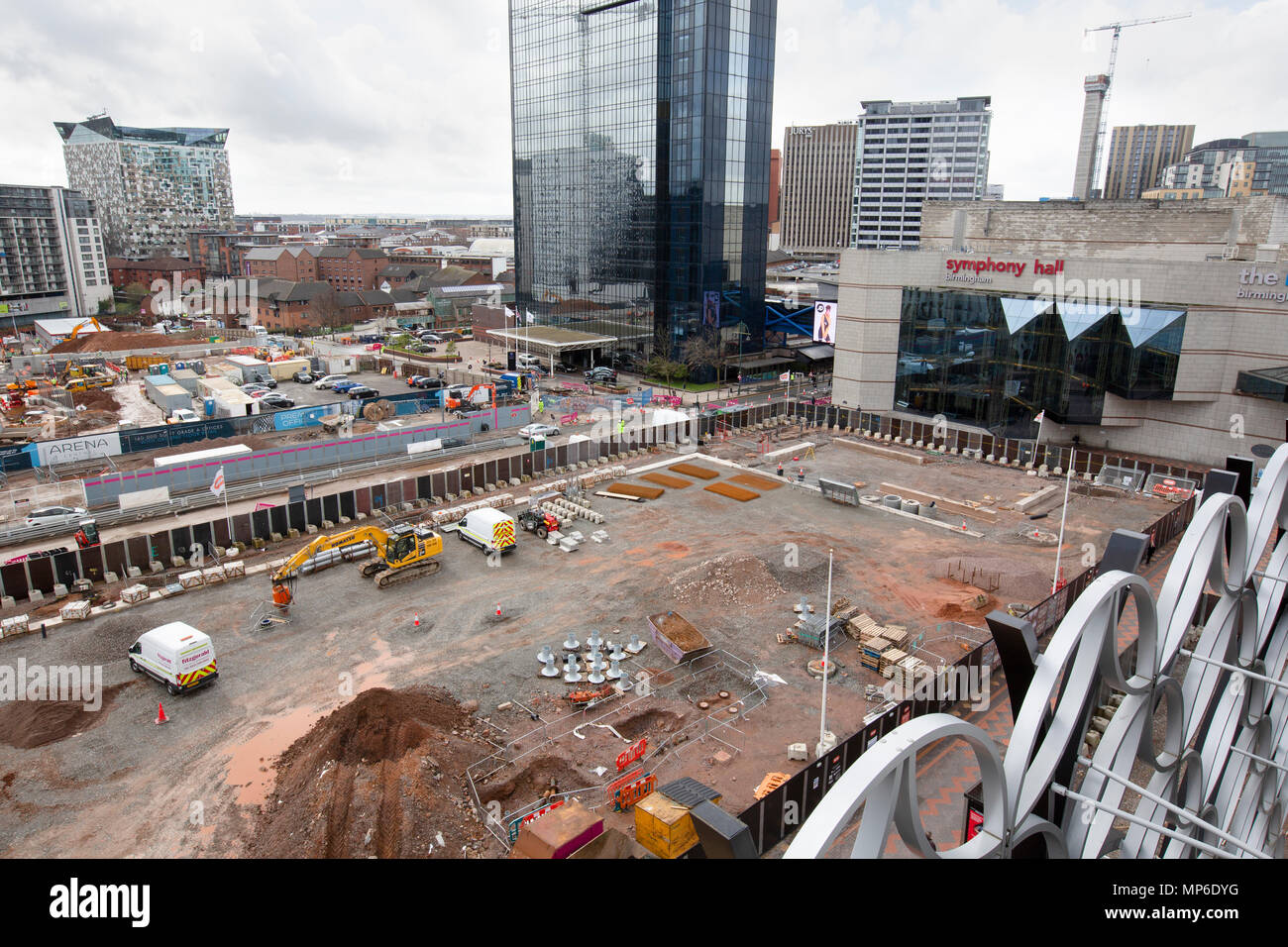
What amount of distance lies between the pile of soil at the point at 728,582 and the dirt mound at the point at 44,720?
18882 millimetres

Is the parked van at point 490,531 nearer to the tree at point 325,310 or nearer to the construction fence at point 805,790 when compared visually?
the construction fence at point 805,790

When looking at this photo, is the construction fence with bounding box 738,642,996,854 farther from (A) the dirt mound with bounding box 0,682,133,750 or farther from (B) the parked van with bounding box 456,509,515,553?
(A) the dirt mound with bounding box 0,682,133,750

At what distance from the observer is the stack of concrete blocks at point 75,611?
91.2 ft

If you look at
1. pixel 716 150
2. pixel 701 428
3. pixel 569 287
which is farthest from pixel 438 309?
pixel 701 428

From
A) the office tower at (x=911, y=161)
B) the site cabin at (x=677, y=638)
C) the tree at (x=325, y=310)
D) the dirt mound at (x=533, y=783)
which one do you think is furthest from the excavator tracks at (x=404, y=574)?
the office tower at (x=911, y=161)

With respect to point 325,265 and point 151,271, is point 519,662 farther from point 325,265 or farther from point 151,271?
point 151,271

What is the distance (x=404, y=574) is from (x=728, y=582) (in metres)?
13.0

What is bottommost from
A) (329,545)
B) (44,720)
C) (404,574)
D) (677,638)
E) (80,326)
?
(44,720)

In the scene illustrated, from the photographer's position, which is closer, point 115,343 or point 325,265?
point 115,343

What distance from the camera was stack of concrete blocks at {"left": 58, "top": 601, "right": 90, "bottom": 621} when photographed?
27.8 metres

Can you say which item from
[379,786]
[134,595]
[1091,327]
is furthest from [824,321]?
[379,786]

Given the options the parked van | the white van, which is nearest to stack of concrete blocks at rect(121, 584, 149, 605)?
the white van

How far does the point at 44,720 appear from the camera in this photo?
22250 millimetres

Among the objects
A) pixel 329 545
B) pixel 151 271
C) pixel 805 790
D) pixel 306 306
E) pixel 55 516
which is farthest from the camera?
pixel 151 271
